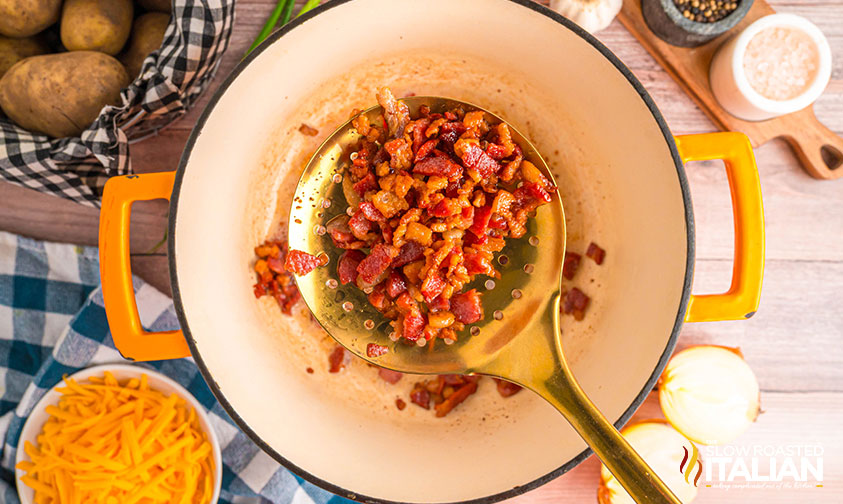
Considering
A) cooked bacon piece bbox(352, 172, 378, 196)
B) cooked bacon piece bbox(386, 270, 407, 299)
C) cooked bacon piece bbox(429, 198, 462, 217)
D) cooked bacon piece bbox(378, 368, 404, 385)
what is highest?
cooked bacon piece bbox(429, 198, 462, 217)

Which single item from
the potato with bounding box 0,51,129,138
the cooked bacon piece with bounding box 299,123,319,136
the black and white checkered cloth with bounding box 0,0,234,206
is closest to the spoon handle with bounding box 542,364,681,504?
the cooked bacon piece with bounding box 299,123,319,136

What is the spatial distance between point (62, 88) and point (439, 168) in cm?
86

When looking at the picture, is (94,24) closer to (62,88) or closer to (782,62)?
(62,88)

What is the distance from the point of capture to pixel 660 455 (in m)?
1.46

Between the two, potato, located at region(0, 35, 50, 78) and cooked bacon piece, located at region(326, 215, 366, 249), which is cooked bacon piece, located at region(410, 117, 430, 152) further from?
potato, located at region(0, 35, 50, 78)

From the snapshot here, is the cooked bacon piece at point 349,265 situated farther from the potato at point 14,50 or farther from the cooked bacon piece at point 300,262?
the potato at point 14,50

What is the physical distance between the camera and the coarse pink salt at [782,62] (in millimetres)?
A: 1396

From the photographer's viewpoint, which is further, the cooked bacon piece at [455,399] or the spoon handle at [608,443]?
the cooked bacon piece at [455,399]

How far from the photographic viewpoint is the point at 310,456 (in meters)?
1.26

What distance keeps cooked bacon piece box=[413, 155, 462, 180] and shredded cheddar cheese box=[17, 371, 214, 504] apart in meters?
0.83

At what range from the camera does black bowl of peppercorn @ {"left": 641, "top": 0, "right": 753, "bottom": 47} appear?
135 centimetres

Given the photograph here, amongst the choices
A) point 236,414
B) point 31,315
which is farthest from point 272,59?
point 31,315

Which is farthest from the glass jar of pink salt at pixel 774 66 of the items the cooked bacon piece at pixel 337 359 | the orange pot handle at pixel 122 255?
the orange pot handle at pixel 122 255

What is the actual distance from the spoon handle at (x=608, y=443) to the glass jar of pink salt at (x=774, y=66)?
83cm
